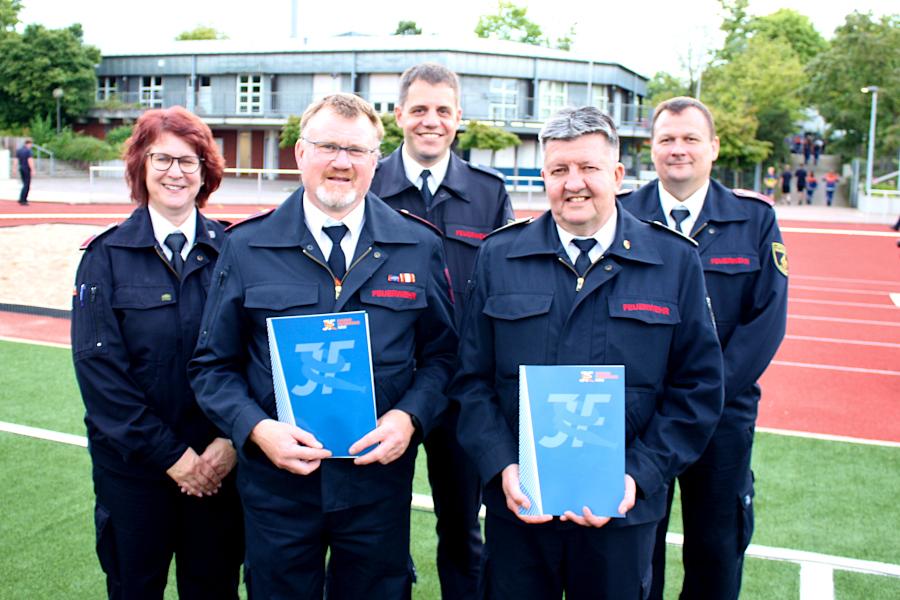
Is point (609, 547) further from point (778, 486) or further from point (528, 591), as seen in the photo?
point (778, 486)

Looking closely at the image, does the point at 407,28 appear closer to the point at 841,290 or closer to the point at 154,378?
the point at 841,290

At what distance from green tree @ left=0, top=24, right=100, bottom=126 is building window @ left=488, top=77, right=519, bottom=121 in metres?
21.3

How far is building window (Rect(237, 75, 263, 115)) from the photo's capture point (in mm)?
45625

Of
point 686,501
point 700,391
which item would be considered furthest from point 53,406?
point 700,391

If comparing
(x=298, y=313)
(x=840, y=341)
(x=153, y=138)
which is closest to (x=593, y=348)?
(x=298, y=313)

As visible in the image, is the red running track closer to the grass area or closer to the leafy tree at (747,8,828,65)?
the grass area

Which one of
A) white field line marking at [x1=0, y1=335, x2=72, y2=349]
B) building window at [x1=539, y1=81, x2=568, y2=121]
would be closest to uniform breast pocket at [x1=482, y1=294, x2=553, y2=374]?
white field line marking at [x1=0, y1=335, x2=72, y2=349]

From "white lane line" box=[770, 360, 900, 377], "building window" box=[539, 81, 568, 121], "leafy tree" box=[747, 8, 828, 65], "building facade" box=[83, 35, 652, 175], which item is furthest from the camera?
"leafy tree" box=[747, 8, 828, 65]

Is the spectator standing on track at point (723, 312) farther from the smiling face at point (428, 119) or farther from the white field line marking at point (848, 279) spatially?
the white field line marking at point (848, 279)

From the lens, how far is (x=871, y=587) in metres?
4.07

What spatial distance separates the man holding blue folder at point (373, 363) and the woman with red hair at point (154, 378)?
0.25 m

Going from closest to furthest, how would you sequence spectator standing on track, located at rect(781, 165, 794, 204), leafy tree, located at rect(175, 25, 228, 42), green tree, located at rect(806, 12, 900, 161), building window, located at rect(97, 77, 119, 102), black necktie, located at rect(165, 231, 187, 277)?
black necktie, located at rect(165, 231, 187, 277) → spectator standing on track, located at rect(781, 165, 794, 204) → green tree, located at rect(806, 12, 900, 161) → building window, located at rect(97, 77, 119, 102) → leafy tree, located at rect(175, 25, 228, 42)

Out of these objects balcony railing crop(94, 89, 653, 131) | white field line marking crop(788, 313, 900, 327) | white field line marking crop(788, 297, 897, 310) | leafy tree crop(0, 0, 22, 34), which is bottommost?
white field line marking crop(788, 313, 900, 327)

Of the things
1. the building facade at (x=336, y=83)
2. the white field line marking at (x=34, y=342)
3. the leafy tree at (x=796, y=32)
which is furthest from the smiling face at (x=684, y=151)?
the leafy tree at (x=796, y=32)
